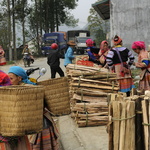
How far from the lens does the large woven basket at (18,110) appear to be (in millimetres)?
3324

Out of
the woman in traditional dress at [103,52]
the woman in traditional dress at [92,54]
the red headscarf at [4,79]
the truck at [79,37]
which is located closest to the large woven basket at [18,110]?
the red headscarf at [4,79]

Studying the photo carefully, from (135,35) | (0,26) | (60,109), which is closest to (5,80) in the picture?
(60,109)

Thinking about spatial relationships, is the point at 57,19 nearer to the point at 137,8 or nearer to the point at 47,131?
the point at 137,8

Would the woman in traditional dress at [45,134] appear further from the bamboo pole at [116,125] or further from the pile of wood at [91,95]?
the pile of wood at [91,95]

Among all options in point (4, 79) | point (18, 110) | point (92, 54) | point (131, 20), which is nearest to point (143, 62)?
point (92, 54)

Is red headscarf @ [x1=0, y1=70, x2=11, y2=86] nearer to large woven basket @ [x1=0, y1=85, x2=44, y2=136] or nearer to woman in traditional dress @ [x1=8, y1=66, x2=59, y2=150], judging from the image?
woman in traditional dress @ [x1=8, y1=66, x2=59, y2=150]

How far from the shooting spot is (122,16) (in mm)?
16219

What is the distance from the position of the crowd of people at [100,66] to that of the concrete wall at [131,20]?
553 cm

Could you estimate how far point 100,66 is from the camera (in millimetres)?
8234

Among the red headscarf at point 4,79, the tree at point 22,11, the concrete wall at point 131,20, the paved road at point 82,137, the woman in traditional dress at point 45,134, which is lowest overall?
the paved road at point 82,137

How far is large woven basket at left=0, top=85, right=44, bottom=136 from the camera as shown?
10.9 ft

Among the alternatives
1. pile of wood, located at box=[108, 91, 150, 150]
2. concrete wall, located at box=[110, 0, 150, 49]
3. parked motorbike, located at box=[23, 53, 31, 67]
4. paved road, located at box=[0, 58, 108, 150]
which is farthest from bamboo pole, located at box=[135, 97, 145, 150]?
parked motorbike, located at box=[23, 53, 31, 67]

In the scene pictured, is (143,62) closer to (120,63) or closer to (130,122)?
(120,63)

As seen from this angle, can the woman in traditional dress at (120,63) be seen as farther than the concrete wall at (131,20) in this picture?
No
